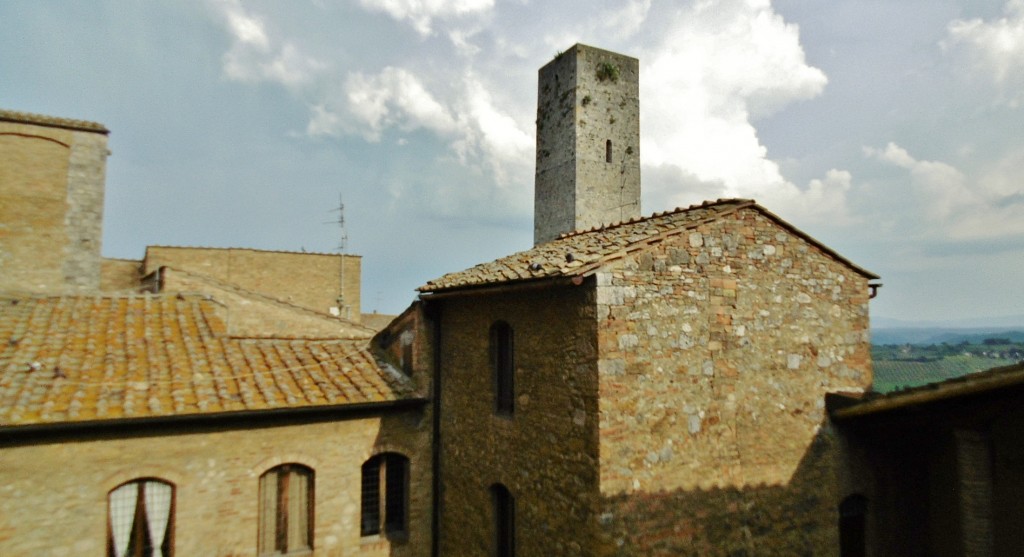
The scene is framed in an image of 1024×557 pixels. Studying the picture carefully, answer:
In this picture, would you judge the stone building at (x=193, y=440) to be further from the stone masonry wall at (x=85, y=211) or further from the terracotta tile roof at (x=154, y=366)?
the stone masonry wall at (x=85, y=211)

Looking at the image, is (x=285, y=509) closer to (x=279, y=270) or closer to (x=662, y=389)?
(x=662, y=389)

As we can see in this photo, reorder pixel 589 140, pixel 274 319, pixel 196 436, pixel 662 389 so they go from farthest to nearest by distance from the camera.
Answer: pixel 274 319, pixel 589 140, pixel 196 436, pixel 662 389

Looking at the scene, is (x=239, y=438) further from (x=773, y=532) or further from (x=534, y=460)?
(x=773, y=532)

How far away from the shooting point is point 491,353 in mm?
9289

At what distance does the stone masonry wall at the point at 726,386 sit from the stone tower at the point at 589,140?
6.92 meters

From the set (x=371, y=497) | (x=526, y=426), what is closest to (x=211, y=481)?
(x=371, y=497)

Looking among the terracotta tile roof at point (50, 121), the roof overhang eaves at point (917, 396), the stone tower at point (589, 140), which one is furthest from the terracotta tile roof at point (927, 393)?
the terracotta tile roof at point (50, 121)

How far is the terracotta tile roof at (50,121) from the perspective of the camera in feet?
52.5

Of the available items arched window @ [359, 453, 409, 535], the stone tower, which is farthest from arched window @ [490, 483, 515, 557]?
the stone tower


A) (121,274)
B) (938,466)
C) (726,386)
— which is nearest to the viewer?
(726,386)

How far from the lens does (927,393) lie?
6.80m

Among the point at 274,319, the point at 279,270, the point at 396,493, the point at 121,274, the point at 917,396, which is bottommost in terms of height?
the point at 396,493

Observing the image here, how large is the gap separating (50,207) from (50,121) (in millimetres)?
2424

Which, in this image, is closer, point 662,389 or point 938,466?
point 662,389
